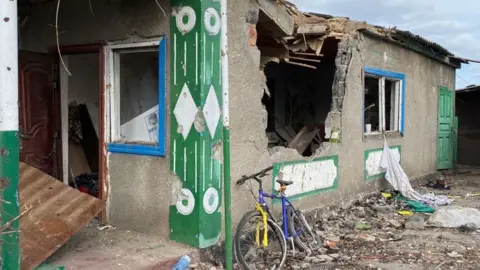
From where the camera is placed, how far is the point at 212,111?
15.8 feet

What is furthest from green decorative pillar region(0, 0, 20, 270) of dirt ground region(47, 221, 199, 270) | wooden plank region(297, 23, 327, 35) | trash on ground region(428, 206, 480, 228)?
trash on ground region(428, 206, 480, 228)

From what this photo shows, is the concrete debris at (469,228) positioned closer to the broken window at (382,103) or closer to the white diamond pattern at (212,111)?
the broken window at (382,103)

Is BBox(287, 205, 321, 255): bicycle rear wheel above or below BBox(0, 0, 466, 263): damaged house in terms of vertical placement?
below

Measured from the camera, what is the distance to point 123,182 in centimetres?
541

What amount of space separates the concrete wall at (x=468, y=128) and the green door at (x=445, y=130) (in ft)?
10.8

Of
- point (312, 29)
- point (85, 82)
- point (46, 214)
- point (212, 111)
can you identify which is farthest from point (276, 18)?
point (46, 214)

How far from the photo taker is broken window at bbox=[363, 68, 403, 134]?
30.5 ft

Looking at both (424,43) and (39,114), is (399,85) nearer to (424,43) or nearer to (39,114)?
(424,43)

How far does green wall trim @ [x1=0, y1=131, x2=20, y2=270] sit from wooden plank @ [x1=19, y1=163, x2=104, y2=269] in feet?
1.82

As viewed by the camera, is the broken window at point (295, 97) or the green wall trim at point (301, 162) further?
the broken window at point (295, 97)

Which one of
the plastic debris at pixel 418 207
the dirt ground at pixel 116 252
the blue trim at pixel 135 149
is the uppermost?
the blue trim at pixel 135 149

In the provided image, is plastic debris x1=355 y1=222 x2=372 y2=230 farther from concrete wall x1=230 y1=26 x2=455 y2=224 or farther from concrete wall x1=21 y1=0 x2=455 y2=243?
concrete wall x1=21 y1=0 x2=455 y2=243

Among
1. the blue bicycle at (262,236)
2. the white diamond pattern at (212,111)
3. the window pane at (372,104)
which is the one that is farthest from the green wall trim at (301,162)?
the window pane at (372,104)

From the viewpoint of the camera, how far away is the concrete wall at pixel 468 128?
16375 mm
